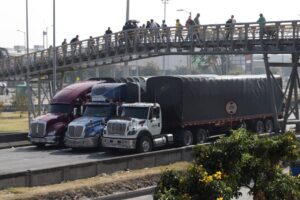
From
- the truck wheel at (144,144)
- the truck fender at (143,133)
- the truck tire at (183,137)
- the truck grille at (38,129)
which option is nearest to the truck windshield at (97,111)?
the truck grille at (38,129)

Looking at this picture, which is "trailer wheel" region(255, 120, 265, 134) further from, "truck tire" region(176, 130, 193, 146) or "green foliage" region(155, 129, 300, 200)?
"green foliage" region(155, 129, 300, 200)

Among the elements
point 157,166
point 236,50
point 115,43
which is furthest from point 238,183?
point 115,43

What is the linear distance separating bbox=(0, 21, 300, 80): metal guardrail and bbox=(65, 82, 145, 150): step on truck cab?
327 inches

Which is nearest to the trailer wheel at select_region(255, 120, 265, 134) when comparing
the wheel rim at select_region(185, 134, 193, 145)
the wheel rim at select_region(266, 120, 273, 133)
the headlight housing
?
the wheel rim at select_region(266, 120, 273, 133)

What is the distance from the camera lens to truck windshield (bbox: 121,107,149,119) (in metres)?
28.9

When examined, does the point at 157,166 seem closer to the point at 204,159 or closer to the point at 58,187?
the point at 58,187

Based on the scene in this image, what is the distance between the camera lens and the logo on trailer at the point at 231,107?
34469 mm

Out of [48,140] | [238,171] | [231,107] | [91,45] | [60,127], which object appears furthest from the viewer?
[91,45]

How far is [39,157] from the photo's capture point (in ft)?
93.1

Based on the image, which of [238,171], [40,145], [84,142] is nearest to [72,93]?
[40,145]

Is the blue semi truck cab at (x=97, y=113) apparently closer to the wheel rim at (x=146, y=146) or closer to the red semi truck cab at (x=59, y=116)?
the red semi truck cab at (x=59, y=116)

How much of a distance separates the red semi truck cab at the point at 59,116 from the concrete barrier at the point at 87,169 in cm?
782

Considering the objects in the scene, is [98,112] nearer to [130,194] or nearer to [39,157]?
[39,157]

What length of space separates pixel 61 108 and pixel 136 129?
557 centimetres
